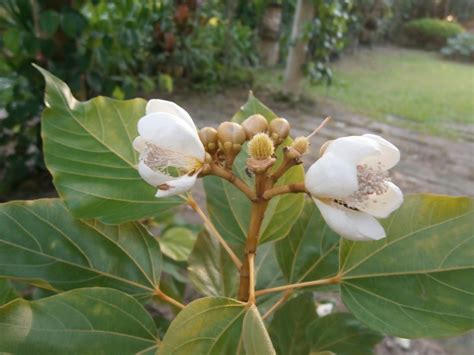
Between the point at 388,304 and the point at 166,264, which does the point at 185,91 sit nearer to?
the point at 166,264

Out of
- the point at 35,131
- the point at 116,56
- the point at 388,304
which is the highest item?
the point at 388,304

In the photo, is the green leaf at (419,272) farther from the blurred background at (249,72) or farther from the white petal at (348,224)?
the blurred background at (249,72)

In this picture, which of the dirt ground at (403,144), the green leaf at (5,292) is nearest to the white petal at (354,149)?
the green leaf at (5,292)

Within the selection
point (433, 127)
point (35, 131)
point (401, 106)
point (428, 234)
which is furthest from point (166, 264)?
point (401, 106)

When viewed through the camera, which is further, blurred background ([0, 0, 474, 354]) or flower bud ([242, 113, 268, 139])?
blurred background ([0, 0, 474, 354])

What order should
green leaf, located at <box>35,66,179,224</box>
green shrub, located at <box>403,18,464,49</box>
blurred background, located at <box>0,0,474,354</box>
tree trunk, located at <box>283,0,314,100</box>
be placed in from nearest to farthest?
green leaf, located at <box>35,66,179,224</box>, blurred background, located at <box>0,0,474,354</box>, tree trunk, located at <box>283,0,314,100</box>, green shrub, located at <box>403,18,464,49</box>

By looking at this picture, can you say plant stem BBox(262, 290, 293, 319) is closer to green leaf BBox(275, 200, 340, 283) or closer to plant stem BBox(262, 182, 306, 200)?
green leaf BBox(275, 200, 340, 283)

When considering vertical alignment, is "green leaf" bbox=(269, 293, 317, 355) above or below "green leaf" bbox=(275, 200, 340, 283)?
below

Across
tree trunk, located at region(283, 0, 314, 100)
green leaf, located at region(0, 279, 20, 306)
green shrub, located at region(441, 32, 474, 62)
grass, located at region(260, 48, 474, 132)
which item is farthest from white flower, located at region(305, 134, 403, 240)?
green shrub, located at region(441, 32, 474, 62)
